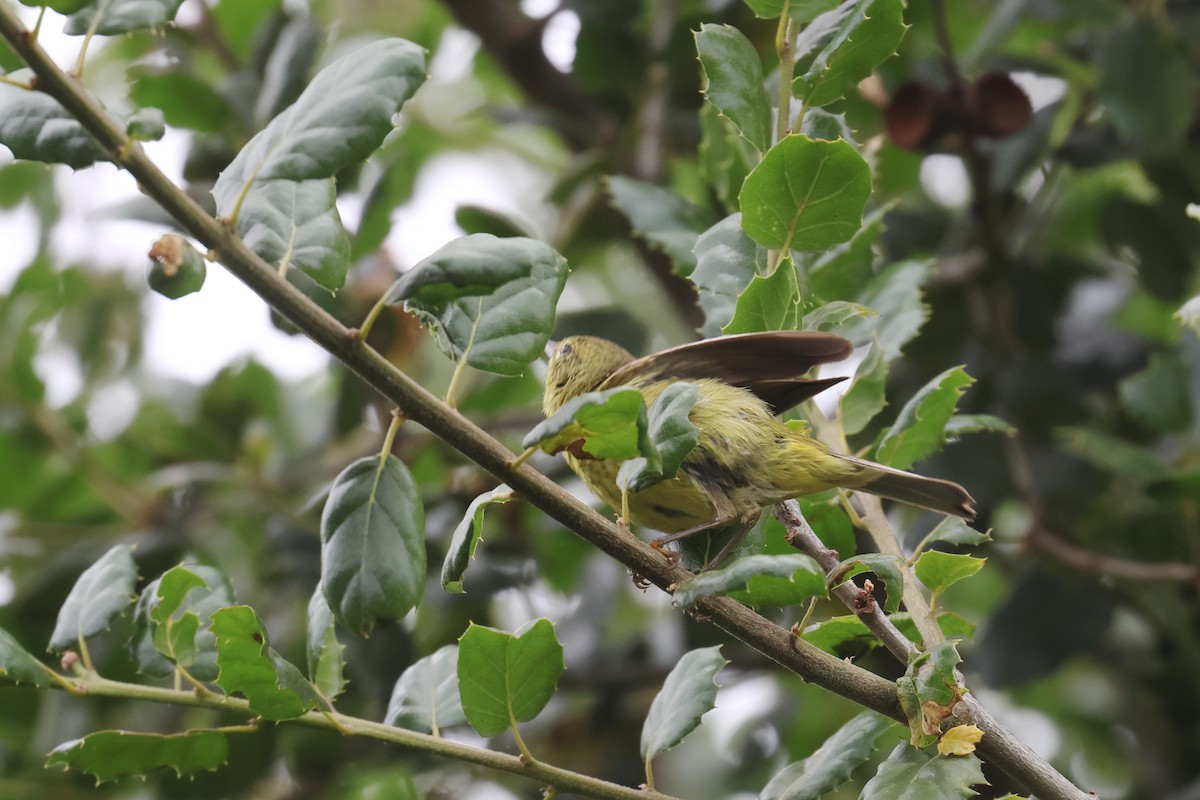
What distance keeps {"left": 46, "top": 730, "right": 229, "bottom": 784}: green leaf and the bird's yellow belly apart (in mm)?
745

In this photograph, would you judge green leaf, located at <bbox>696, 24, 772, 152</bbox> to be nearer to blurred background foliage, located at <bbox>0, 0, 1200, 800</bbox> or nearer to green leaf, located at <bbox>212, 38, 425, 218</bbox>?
green leaf, located at <bbox>212, 38, 425, 218</bbox>

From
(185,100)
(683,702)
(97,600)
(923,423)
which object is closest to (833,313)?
(923,423)

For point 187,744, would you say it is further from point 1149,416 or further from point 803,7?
point 1149,416

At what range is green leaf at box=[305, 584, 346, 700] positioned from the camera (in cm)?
169

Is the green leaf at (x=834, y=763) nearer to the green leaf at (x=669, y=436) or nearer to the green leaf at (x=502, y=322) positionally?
the green leaf at (x=669, y=436)

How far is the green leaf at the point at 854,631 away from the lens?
1.62 metres

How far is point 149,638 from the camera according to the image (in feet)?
5.95

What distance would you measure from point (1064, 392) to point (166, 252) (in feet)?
8.07

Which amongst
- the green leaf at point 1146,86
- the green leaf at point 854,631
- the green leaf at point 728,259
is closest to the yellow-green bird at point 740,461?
the green leaf at point 728,259

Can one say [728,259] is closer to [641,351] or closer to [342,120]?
[342,120]

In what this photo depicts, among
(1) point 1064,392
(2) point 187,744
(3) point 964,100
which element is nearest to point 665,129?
(3) point 964,100

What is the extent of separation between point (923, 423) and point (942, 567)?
12.2 inches

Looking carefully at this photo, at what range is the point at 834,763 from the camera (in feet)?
5.24

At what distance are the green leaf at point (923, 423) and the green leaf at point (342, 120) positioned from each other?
899 mm
